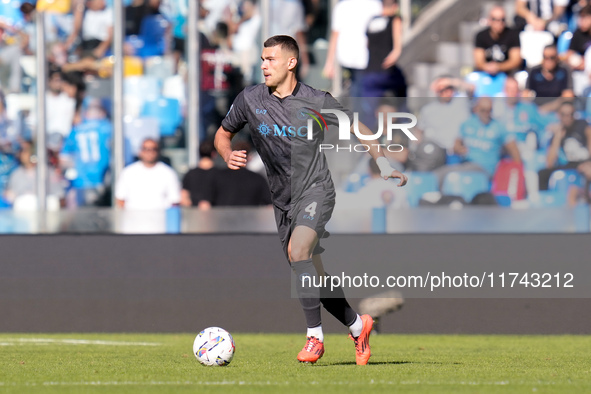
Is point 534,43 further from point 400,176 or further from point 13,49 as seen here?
point 400,176

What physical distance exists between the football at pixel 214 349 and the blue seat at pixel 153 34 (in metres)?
7.68

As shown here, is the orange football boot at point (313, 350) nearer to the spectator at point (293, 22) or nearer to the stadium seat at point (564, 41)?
the spectator at point (293, 22)

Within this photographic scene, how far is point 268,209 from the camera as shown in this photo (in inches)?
489

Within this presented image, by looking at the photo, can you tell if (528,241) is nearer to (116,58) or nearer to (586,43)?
(586,43)

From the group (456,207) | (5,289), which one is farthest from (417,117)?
(5,289)

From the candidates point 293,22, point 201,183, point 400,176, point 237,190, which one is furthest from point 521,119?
point 400,176

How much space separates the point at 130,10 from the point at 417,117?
4.52 metres

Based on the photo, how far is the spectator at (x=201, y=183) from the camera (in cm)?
1270

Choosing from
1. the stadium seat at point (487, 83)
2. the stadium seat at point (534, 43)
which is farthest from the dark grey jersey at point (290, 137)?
the stadium seat at point (534, 43)

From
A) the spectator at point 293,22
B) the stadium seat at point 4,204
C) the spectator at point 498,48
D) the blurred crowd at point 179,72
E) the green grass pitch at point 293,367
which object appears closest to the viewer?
the green grass pitch at point 293,367

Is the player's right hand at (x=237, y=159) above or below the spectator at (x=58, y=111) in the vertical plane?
below

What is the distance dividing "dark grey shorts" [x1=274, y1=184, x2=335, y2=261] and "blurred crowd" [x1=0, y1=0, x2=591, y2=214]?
508 cm

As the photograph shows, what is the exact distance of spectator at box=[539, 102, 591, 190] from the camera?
11.6 m

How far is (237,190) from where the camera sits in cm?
1275
